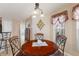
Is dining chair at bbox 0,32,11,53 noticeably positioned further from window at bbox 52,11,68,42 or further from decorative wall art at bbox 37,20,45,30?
window at bbox 52,11,68,42

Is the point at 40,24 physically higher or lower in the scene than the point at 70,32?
higher

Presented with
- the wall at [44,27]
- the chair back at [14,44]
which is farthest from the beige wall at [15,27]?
the wall at [44,27]

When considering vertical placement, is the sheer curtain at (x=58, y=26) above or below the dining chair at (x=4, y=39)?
above

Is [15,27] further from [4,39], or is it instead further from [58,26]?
[58,26]

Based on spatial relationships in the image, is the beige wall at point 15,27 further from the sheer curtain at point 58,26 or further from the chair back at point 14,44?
the sheer curtain at point 58,26

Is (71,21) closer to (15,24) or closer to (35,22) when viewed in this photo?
(35,22)

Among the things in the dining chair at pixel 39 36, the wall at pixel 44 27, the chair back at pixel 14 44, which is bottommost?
the chair back at pixel 14 44

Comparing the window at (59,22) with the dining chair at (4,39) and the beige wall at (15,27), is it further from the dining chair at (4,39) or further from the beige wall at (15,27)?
the dining chair at (4,39)

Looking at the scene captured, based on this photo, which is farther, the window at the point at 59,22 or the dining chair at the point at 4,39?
the window at the point at 59,22

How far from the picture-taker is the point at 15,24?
1404 mm

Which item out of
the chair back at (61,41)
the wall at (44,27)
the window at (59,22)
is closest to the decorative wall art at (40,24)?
the wall at (44,27)

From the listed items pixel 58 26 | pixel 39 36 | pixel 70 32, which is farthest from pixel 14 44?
pixel 70 32

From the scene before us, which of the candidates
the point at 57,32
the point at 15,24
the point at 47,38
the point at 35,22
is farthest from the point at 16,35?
the point at 57,32

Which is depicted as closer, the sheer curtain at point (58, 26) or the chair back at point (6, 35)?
the chair back at point (6, 35)
